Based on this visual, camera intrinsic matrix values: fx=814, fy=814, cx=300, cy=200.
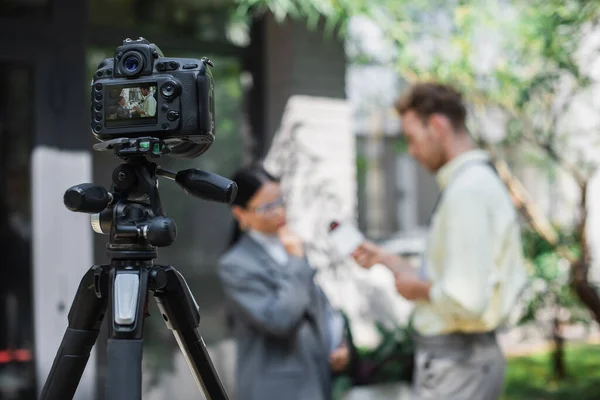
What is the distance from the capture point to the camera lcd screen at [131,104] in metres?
1.61

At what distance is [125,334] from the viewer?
4.95 feet

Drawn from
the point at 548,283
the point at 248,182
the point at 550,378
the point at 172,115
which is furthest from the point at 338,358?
the point at 550,378

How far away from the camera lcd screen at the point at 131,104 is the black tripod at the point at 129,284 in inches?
1.7

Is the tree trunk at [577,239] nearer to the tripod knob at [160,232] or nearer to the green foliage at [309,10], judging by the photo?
the green foliage at [309,10]

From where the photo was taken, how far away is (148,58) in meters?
1.62

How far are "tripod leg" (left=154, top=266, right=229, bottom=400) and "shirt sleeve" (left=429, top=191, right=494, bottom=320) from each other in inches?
37.5

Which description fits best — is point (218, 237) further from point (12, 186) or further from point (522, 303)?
point (522, 303)

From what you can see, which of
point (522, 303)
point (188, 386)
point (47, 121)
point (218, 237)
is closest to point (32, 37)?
point (47, 121)

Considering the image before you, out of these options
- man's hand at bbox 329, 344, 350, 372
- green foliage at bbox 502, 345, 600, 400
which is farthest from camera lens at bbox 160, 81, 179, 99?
green foliage at bbox 502, 345, 600, 400

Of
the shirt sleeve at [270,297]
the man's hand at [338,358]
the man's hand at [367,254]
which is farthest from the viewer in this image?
the man's hand at [338,358]

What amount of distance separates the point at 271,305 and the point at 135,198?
47.6 inches

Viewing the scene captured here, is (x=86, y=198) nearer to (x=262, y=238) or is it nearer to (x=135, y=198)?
(x=135, y=198)

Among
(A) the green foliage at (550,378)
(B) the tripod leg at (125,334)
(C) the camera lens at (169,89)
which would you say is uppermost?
(C) the camera lens at (169,89)

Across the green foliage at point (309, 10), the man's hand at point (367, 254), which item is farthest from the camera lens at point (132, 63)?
the green foliage at point (309, 10)
